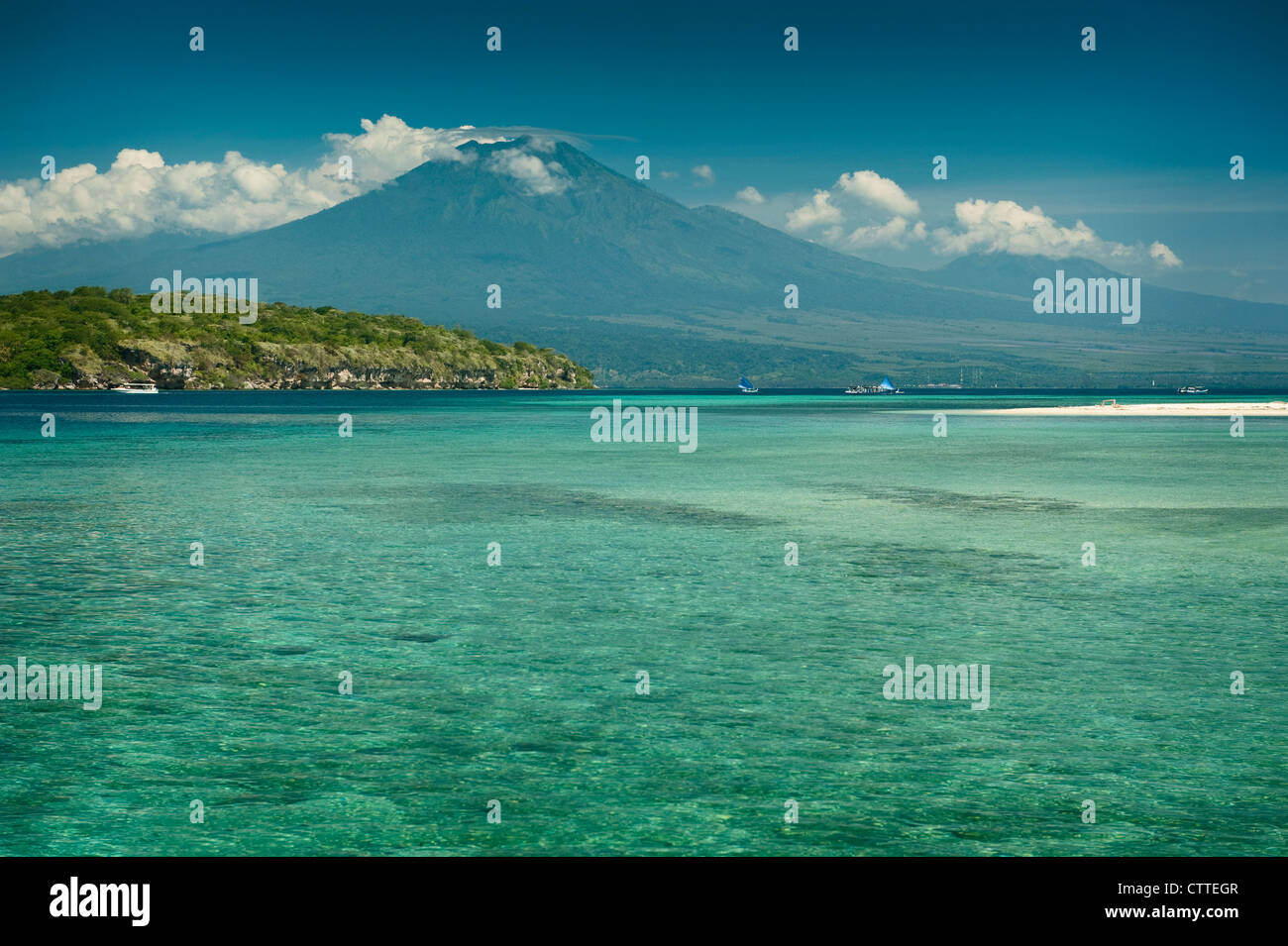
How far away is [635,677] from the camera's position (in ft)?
58.9

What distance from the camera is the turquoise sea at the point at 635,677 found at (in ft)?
39.6

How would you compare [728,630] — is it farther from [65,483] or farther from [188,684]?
[65,483]

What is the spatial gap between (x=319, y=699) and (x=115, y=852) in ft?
17.4

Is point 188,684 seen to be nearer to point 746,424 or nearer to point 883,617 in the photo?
point 883,617

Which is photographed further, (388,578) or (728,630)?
(388,578)

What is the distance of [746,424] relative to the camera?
418ft

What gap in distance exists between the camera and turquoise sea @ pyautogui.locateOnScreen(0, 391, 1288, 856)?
1207 cm
